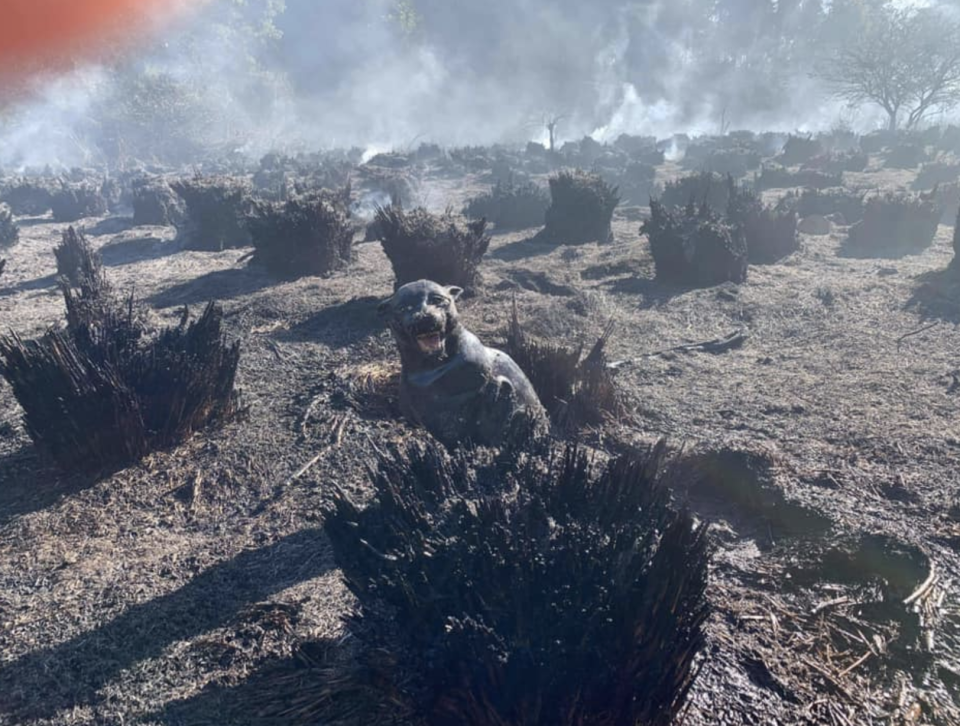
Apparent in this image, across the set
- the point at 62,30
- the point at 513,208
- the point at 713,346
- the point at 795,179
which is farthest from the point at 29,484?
the point at 62,30

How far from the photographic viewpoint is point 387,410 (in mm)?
5480

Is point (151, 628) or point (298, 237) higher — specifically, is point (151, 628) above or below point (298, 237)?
below

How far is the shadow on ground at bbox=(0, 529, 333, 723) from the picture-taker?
2.76m

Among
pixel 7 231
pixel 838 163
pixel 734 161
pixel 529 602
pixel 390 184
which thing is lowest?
pixel 529 602

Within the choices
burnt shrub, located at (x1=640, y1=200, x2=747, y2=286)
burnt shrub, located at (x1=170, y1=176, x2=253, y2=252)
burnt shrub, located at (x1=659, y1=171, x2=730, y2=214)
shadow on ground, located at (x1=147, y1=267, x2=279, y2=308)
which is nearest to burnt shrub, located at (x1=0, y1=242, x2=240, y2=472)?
shadow on ground, located at (x1=147, y1=267, x2=279, y2=308)

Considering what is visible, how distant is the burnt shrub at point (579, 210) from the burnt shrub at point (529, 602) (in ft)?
35.5

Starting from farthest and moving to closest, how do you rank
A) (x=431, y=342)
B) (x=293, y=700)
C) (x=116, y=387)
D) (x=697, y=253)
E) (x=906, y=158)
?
1. (x=906, y=158)
2. (x=697, y=253)
3. (x=116, y=387)
4. (x=431, y=342)
5. (x=293, y=700)

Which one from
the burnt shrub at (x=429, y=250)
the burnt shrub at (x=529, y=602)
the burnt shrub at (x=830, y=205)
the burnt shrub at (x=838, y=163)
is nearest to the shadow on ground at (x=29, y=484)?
the burnt shrub at (x=529, y=602)

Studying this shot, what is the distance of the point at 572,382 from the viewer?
18.6 ft

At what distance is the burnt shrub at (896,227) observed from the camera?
1275cm

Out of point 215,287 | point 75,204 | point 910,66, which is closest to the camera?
point 215,287

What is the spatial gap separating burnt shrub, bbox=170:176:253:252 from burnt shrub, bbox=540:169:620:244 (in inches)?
247

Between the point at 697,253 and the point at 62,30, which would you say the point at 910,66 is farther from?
the point at 62,30

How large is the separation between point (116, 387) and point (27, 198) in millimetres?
20397
